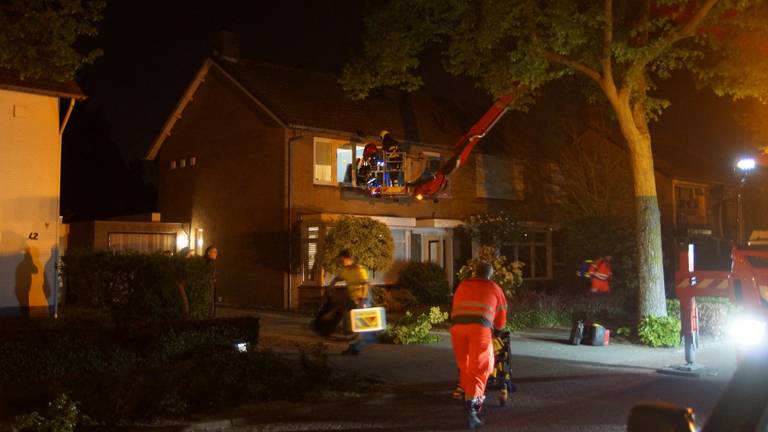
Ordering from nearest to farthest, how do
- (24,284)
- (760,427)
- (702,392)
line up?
1. (760,427)
2. (702,392)
3. (24,284)

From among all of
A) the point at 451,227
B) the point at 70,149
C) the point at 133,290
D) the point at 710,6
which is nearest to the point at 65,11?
the point at 133,290

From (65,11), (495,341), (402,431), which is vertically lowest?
(402,431)

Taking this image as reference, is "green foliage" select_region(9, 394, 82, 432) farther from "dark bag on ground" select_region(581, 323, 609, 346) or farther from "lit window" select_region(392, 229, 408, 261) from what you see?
"lit window" select_region(392, 229, 408, 261)

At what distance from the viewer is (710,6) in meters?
14.1

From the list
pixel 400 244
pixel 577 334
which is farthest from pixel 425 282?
pixel 577 334

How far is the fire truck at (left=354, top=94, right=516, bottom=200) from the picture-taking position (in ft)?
75.4

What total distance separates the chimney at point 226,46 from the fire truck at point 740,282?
18.3m

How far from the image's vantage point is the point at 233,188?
83.5 feet

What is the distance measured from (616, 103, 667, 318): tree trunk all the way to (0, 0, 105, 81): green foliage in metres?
9.95

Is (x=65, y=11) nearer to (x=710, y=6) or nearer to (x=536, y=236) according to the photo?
(x=710, y=6)

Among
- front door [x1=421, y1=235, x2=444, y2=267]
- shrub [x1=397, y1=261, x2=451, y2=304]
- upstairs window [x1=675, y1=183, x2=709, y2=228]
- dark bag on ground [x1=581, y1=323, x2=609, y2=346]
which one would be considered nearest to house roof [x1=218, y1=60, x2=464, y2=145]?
front door [x1=421, y1=235, x2=444, y2=267]

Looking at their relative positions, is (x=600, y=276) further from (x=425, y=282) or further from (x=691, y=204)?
(x=691, y=204)

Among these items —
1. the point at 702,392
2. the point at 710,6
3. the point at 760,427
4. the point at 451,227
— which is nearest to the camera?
the point at 760,427

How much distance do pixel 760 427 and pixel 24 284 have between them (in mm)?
16083
